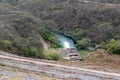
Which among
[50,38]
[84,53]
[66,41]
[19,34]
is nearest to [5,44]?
[19,34]

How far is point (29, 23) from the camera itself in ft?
121

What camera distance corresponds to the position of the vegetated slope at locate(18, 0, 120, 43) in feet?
142

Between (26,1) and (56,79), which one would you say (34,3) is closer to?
(26,1)

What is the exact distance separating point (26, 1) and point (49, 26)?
19.7 m

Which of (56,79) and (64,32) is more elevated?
(56,79)

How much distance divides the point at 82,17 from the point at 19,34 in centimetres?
2188

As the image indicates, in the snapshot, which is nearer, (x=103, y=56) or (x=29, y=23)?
(x=103, y=56)

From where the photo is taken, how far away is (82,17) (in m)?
51.9

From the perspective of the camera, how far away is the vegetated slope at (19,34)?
27.0m

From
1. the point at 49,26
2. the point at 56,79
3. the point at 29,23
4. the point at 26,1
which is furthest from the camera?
the point at 26,1

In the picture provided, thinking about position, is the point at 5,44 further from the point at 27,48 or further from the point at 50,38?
the point at 50,38

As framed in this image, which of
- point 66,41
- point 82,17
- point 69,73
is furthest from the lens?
point 82,17

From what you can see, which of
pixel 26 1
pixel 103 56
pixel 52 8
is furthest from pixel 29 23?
pixel 26 1

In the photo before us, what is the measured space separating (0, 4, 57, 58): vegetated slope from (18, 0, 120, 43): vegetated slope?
9.30 metres
